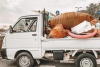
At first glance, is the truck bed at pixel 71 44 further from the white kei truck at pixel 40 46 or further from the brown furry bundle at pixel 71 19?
the brown furry bundle at pixel 71 19

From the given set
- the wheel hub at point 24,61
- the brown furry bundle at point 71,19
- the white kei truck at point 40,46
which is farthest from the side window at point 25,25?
the wheel hub at point 24,61

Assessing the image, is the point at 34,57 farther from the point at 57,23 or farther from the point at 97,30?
the point at 97,30

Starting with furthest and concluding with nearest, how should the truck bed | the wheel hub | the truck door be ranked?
the wheel hub < the truck door < the truck bed

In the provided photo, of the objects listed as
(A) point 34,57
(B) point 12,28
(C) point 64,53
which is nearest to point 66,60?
(C) point 64,53

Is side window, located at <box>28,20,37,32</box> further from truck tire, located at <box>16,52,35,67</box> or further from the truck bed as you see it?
truck tire, located at <box>16,52,35,67</box>

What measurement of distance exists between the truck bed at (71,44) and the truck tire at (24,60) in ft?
2.31

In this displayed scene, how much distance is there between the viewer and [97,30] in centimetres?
645

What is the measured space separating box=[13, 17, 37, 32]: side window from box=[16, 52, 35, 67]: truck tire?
93 centimetres

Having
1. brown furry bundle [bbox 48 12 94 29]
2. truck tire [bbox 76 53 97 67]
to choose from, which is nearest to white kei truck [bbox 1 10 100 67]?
truck tire [bbox 76 53 97 67]

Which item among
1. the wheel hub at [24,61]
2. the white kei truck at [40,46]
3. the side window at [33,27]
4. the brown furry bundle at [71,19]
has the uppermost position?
the brown furry bundle at [71,19]

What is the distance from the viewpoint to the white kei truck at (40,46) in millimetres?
6324

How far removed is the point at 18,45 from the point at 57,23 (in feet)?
5.64

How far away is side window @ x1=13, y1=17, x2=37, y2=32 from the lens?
6.93m

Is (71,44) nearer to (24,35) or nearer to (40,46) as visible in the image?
(40,46)
